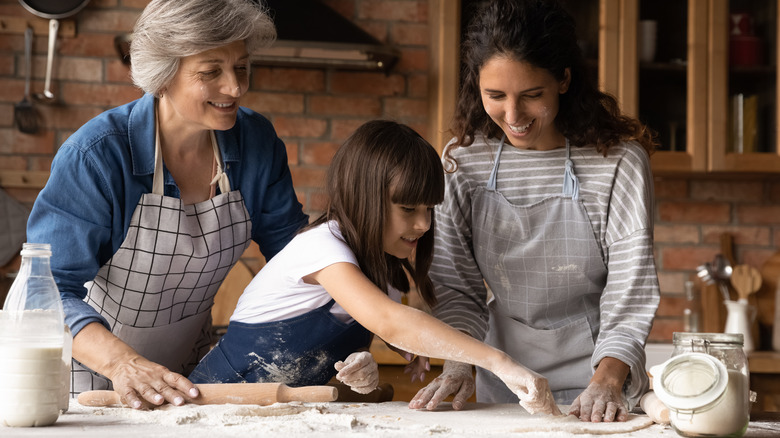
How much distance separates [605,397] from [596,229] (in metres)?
0.37

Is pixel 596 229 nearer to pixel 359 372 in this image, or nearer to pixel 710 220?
pixel 359 372

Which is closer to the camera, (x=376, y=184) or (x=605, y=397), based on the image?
(x=605, y=397)

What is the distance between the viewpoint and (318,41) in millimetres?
2477

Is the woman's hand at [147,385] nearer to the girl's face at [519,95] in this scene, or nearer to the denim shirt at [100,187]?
the denim shirt at [100,187]

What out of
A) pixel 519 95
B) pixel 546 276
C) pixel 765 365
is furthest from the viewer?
pixel 765 365

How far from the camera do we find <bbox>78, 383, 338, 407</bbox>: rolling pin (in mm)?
1130

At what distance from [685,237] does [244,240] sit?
1.95m

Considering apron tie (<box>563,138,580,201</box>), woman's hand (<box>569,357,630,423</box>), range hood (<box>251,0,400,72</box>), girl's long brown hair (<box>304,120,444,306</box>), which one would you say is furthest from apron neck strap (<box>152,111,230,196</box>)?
range hood (<box>251,0,400,72</box>)

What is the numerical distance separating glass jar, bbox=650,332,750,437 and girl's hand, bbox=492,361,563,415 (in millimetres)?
150

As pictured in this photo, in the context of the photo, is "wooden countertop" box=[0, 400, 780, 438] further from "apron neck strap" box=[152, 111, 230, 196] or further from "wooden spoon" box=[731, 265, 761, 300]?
"wooden spoon" box=[731, 265, 761, 300]

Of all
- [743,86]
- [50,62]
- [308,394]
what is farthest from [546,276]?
[50,62]

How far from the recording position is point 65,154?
1.30m

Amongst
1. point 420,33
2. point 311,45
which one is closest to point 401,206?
point 311,45

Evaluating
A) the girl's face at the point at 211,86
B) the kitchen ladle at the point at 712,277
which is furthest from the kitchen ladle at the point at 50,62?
the kitchen ladle at the point at 712,277
